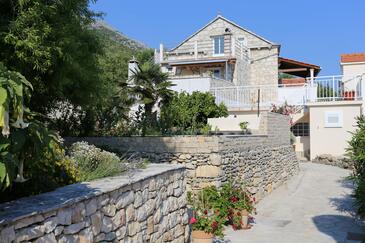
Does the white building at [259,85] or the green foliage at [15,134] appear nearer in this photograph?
the green foliage at [15,134]

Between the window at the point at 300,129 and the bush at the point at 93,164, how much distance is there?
828 inches

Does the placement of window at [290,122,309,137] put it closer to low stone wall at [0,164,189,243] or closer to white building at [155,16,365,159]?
white building at [155,16,365,159]

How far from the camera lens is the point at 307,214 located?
42.3 ft

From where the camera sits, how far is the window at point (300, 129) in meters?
27.0

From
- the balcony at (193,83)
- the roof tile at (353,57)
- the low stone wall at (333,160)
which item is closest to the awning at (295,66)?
the roof tile at (353,57)

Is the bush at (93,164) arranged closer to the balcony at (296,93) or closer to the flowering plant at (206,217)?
→ the flowering plant at (206,217)

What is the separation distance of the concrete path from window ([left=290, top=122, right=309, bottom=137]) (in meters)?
7.59

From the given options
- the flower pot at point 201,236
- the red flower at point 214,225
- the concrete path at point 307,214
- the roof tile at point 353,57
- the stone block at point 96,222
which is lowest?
the concrete path at point 307,214

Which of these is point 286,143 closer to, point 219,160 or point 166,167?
point 219,160

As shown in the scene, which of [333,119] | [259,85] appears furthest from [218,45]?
[333,119]

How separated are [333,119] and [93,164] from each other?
1882 cm

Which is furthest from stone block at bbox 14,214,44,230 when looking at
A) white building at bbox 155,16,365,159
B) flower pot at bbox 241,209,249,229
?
white building at bbox 155,16,365,159

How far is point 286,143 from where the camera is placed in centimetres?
2047

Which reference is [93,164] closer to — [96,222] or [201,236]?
[96,222]
